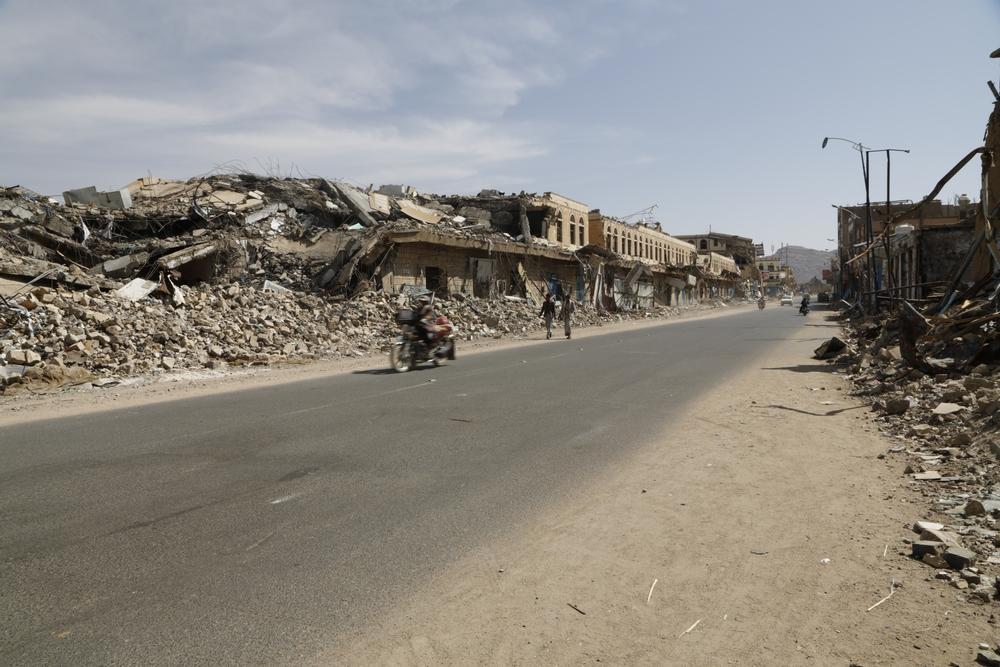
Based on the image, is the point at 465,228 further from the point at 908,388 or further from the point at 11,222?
the point at 908,388

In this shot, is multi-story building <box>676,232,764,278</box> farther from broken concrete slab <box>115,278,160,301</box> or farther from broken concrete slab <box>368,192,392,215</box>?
broken concrete slab <box>115,278,160,301</box>

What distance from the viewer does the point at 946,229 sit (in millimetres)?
30219

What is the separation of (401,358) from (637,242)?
179 feet

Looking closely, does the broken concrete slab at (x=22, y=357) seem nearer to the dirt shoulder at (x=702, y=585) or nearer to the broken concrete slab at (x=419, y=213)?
the dirt shoulder at (x=702, y=585)

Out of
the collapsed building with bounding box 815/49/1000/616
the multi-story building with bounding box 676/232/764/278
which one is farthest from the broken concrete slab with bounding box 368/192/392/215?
the multi-story building with bounding box 676/232/764/278

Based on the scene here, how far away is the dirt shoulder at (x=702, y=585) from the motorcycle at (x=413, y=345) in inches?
386

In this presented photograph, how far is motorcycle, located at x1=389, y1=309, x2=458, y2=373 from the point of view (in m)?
15.9

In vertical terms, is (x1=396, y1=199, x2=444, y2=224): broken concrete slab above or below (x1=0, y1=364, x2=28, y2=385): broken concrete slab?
above

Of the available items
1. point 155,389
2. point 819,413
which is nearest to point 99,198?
point 155,389

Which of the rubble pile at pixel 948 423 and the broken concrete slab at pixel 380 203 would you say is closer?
the rubble pile at pixel 948 423

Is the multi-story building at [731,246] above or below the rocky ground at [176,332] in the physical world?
above

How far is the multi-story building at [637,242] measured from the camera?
56.5 metres

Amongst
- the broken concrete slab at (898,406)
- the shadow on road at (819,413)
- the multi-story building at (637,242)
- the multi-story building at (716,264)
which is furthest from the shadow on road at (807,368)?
the multi-story building at (716,264)

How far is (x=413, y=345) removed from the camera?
632 inches
